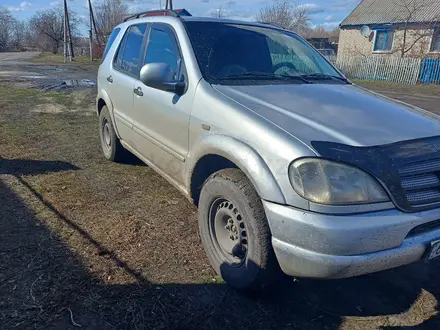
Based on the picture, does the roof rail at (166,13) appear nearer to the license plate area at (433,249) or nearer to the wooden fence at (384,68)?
the license plate area at (433,249)

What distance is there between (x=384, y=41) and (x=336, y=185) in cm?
3003

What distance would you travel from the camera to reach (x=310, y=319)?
8.04 feet

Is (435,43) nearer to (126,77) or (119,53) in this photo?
(119,53)

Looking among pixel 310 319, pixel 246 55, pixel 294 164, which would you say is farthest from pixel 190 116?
pixel 310 319

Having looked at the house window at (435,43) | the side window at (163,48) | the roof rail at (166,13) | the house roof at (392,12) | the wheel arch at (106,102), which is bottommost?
the wheel arch at (106,102)

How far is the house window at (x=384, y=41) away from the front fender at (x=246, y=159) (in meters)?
29.1

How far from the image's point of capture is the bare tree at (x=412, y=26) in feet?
81.4

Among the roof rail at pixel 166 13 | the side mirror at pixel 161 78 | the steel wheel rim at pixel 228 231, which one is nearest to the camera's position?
the steel wheel rim at pixel 228 231

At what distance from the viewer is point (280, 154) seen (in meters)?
2.15

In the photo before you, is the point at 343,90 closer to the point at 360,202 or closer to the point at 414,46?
the point at 360,202

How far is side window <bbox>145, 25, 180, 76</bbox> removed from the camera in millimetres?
3359

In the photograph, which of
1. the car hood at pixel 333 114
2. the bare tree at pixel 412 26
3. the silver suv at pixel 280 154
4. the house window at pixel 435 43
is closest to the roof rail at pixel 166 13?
the silver suv at pixel 280 154

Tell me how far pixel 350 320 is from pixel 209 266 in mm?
1101

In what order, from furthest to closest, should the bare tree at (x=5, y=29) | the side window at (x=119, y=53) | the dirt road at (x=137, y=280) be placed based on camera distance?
the bare tree at (x=5, y=29), the side window at (x=119, y=53), the dirt road at (x=137, y=280)
